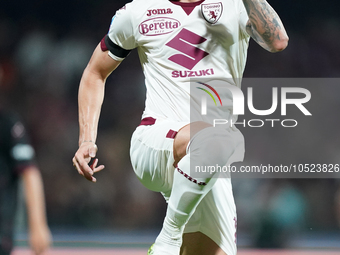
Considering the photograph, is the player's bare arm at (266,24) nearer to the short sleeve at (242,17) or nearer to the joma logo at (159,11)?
the short sleeve at (242,17)

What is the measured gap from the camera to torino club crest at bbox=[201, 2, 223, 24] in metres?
2.22

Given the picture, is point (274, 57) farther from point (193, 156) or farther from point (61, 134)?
point (193, 156)

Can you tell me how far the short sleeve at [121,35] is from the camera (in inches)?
94.3

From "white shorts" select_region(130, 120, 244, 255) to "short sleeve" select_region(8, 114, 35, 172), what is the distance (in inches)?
23.5

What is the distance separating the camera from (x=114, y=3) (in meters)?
6.63

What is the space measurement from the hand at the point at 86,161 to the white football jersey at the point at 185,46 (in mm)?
353

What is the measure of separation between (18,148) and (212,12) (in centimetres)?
130

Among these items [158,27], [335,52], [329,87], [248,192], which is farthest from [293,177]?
[158,27]

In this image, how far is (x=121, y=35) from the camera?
245cm

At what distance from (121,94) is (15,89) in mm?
1496

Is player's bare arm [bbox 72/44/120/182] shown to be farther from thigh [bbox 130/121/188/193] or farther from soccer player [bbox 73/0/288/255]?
thigh [bbox 130/121/188/193]

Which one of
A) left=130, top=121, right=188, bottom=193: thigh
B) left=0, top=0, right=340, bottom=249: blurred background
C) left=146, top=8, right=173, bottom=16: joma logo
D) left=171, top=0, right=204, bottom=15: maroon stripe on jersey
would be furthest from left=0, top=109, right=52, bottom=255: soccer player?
left=0, top=0, right=340, bottom=249: blurred background

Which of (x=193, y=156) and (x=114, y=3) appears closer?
(x=193, y=156)

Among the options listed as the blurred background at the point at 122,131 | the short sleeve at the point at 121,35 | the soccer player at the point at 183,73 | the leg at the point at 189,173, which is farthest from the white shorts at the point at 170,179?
the blurred background at the point at 122,131
